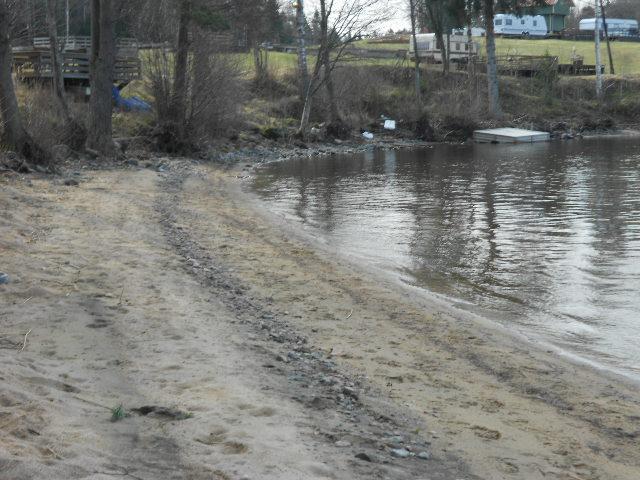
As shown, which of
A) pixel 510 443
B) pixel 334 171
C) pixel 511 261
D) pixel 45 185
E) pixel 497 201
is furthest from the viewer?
pixel 334 171

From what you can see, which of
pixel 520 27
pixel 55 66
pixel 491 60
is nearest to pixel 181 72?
pixel 55 66

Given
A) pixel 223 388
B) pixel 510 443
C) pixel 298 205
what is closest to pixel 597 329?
pixel 510 443

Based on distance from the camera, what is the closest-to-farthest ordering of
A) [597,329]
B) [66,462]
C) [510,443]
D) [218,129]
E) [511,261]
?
1. [66,462]
2. [510,443]
3. [597,329]
4. [511,261]
5. [218,129]

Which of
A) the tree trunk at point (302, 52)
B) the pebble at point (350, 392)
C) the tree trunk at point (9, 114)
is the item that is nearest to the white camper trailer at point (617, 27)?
the tree trunk at point (302, 52)

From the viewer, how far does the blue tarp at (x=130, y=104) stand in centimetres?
3269

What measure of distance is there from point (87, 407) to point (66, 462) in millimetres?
1037

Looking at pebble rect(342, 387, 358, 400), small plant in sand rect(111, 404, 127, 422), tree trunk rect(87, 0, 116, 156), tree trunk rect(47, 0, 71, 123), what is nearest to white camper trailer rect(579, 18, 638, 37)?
tree trunk rect(47, 0, 71, 123)

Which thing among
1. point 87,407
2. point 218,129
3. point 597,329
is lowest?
point 597,329

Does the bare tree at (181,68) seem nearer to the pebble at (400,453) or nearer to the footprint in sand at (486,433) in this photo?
the footprint in sand at (486,433)

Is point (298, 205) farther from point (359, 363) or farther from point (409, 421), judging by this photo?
point (409, 421)

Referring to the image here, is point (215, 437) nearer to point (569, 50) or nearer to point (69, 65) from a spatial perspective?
point (69, 65)

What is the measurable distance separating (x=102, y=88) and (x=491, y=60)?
1309 inches

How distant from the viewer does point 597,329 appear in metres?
9.48

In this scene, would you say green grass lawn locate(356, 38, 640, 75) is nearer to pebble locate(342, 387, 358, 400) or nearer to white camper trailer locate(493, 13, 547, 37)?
white camper trailer locate(493, 13, 547, 37)
